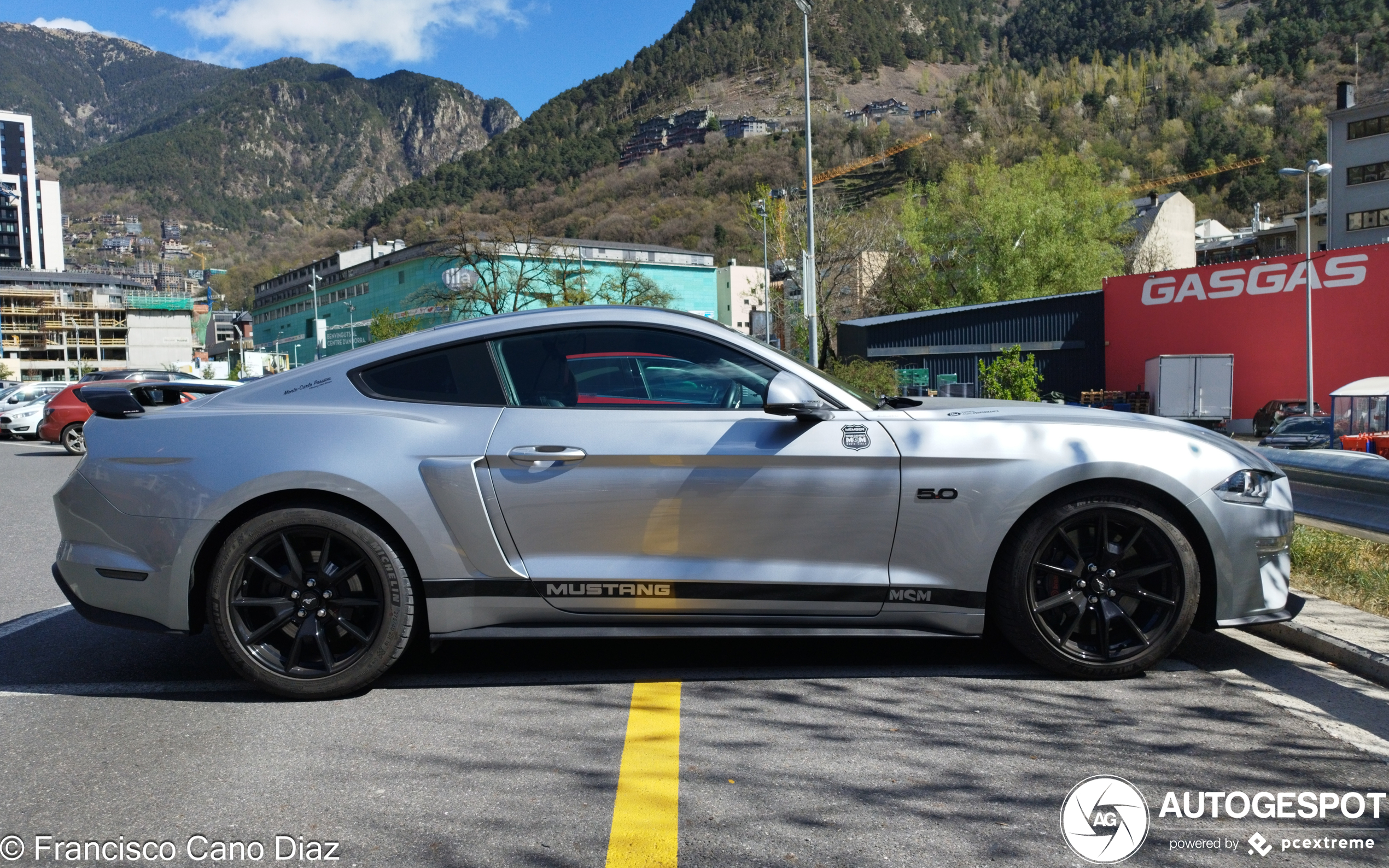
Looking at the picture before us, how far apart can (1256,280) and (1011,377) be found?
19722 millimetres

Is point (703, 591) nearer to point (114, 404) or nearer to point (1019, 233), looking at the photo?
point (114, 404)

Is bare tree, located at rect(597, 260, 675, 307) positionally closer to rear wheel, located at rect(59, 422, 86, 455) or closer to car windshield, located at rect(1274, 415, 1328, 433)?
car windshield, located at rect(1274, 415, 1328, 433)

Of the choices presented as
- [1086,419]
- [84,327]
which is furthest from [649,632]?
[84,327]

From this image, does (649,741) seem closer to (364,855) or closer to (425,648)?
(364,855)

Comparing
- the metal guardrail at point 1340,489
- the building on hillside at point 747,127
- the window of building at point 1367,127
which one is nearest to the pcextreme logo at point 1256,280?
the metal guardrail at point 1340,489

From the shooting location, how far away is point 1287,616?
390 centimetres

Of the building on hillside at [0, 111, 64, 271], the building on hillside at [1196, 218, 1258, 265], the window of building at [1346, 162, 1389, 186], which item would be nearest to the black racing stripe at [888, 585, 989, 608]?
the window of building at [1346, 162, 1389, 186]

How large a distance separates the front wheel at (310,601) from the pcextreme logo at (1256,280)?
110 ft

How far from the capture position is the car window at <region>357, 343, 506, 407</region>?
13.2ft

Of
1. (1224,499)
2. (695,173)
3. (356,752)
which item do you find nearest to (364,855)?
(356,752)

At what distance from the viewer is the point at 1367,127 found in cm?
6550

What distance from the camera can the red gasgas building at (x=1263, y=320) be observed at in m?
31.6

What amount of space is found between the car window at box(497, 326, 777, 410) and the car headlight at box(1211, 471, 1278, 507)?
1773mm

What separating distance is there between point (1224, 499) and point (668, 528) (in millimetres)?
2117
